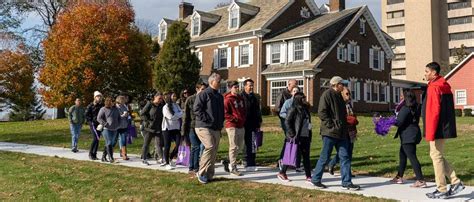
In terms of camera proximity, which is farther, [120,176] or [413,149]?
[120,176]

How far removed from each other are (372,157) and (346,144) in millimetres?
4219

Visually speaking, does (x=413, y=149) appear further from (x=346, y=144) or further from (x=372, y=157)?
(x=372, y=157)

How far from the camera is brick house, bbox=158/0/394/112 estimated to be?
35.2m

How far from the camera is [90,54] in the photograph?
30438mm

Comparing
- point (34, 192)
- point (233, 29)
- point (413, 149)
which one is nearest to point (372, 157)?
point (413, 149)

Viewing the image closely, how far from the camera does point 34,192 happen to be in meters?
9.80

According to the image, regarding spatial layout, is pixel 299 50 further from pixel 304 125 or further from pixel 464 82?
pixel 304 125

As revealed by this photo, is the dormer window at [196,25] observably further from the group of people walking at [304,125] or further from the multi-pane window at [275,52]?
the group of people walking at [304,125]

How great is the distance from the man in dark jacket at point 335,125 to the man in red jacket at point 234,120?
1.92 metres

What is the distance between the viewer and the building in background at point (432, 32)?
258 feet

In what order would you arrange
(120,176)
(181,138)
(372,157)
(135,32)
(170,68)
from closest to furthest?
1. (120,176)
2. (181,138)
3. (372,157)
4. (135,32)
5. (170,68)

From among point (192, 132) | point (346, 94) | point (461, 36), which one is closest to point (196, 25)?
point (192, 132)

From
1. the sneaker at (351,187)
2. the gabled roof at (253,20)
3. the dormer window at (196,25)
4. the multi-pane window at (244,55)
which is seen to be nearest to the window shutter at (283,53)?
the gabled roof at (253,20)

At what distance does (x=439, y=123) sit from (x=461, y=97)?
41.4 metres
